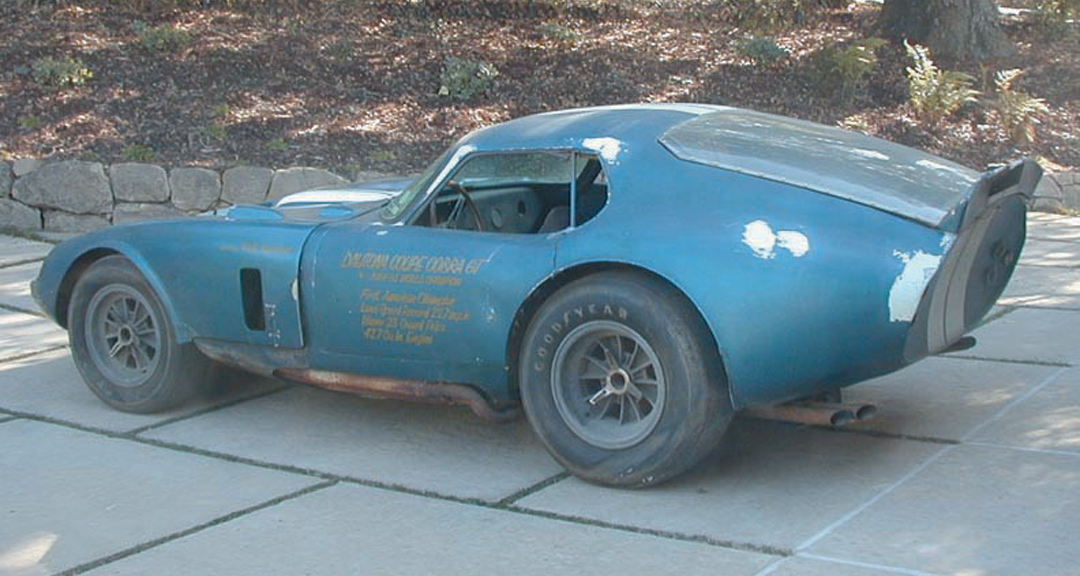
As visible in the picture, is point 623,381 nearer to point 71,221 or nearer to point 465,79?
point 71,221

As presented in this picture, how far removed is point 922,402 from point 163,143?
7.24 metres

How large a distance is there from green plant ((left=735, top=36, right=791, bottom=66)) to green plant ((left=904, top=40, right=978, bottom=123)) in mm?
1293

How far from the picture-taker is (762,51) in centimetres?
1302

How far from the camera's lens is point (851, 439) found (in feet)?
18.6

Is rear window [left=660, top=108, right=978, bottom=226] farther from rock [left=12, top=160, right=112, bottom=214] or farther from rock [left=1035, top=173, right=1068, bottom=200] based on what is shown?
rock [left=12, top=160, right=112, bottom=214]

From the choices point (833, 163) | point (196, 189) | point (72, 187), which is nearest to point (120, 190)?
point (72, 187)

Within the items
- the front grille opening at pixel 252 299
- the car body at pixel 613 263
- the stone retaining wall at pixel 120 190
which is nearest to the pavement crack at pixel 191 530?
the car body at pixel 613 263

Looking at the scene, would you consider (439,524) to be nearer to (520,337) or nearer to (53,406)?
(520,337)

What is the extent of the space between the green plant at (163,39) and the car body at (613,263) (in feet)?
22.9

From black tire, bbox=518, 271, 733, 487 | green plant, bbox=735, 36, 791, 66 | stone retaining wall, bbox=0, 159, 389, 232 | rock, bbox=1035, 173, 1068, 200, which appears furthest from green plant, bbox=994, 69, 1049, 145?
black tire, bbox=518, 271, 733, 487

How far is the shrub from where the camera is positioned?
40.7 feet

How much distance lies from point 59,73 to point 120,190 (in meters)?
1.98

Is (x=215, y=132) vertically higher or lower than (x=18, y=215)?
higher

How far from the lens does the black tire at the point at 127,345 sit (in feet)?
20.4
